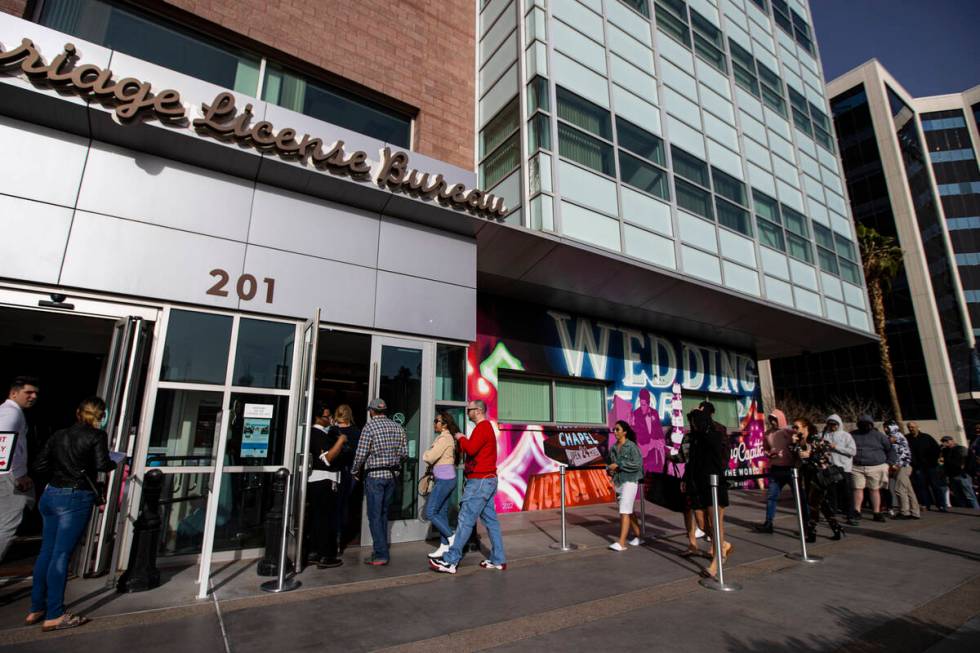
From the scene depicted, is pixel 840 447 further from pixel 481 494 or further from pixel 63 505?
pixel 63 505

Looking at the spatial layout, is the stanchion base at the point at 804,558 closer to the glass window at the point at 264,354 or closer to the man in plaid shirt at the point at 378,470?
the man in plaid shirt at the point at 378,470

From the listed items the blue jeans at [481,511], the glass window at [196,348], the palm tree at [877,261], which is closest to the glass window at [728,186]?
the blue jeans at [481,511]

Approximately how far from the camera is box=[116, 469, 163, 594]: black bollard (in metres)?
5.12

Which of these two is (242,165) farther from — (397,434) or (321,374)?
(321,374)

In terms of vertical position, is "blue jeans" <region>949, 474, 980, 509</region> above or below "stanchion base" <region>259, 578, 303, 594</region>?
above

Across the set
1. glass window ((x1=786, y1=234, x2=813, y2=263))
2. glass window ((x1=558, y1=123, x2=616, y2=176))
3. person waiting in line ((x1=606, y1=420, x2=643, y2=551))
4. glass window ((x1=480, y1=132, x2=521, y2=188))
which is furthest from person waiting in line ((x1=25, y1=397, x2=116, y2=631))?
glass window ((x1=786, y1=234, x2=813, y2=263))

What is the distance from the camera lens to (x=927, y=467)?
11.5m

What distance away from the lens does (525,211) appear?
33.0 ft

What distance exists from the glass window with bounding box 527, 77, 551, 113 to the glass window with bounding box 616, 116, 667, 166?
2.22 meters

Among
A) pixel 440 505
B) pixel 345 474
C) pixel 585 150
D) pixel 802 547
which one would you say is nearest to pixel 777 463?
pixel 802 547

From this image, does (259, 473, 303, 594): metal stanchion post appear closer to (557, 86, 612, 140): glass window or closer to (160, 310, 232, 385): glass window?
(160, 310, 232, 385): glass window

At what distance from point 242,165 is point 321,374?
668 cm

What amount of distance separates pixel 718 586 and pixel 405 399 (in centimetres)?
515

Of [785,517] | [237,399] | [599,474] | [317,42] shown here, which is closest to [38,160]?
[237,399]
